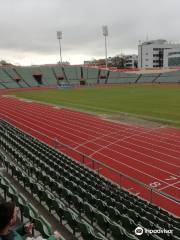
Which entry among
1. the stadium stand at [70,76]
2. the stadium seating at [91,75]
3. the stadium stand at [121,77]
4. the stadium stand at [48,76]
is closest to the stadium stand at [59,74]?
the stadium stand at [70,76]

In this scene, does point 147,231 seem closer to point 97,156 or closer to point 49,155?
point 49,155

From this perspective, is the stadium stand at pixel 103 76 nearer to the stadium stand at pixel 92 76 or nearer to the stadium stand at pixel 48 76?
the stadium stand at pixel 92 76

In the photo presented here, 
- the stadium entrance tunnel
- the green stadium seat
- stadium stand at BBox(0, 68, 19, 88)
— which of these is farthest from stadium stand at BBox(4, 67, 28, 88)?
the green stadium seat

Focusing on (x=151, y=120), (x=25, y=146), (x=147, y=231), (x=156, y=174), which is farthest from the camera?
(x=151, y=120)

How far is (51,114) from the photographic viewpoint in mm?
32562

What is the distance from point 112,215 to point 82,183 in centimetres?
288

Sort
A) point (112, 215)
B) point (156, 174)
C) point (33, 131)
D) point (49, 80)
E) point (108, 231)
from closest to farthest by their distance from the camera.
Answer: point (108, 231)
point (112, 215)
point (156, 174)
point (33, 131)
point (49, 80)

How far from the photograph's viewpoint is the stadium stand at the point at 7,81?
75.6 m

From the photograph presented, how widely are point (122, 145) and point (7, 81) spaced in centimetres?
6382

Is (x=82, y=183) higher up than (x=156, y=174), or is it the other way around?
(x=82, y=183)

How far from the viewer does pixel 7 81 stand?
255ft

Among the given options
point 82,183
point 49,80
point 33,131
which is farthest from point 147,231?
point 49,80

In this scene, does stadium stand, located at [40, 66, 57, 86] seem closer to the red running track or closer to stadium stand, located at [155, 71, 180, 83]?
stadium stand, located at [155, 71, 180, 83]
